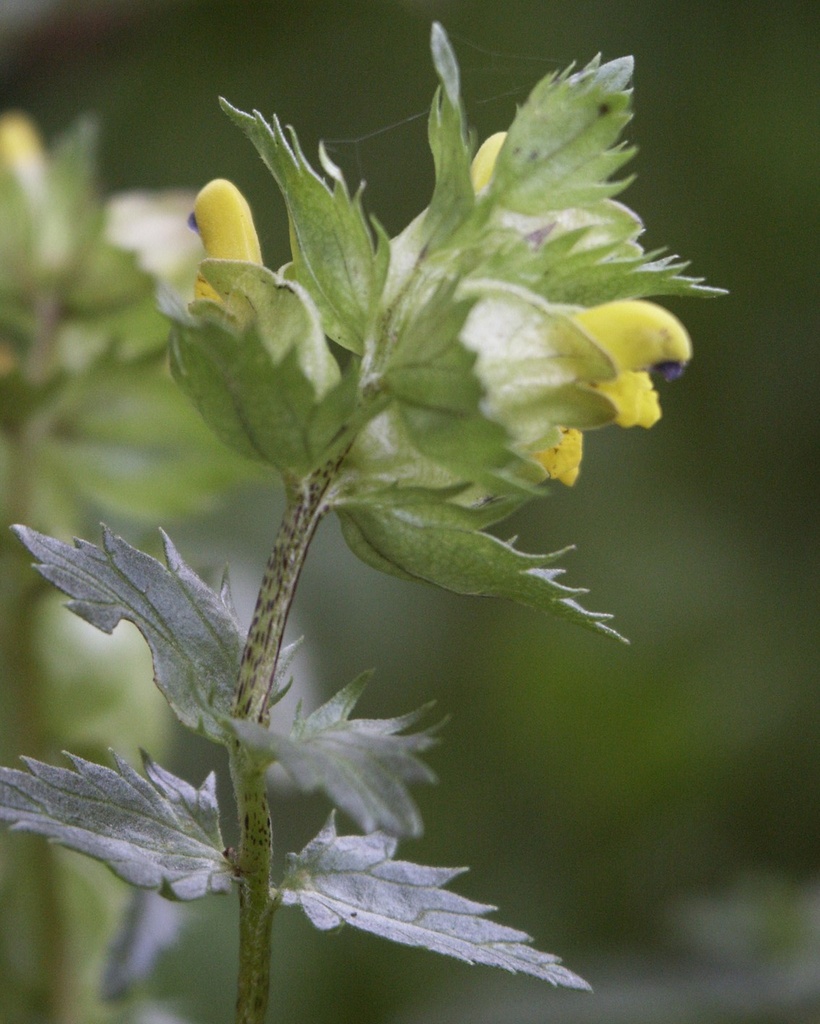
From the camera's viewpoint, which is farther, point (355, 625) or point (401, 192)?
point (401, 192)

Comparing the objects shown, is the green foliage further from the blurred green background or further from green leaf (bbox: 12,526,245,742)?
the blurred green background

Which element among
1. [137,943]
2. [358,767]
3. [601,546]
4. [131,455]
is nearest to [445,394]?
[358,767]

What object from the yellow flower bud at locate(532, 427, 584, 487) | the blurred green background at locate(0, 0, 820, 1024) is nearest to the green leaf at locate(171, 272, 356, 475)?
the yellow flower bud at locate(532, 427, 584, 487)

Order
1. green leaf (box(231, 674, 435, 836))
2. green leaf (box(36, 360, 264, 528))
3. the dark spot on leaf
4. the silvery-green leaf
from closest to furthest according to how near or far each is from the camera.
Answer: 1. green leaf (box(231, 674, 435, 836))
2. the dark spot on leaf
3. the silvery-green leaf
4. green leaf (box(36, 360, 264, 528))

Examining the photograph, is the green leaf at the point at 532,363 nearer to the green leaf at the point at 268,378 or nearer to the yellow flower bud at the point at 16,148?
the green leaf at the point at 268,378

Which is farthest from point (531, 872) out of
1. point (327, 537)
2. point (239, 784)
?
point (239, 784)

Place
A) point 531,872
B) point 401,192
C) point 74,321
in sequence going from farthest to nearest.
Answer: point 401,192 < point 531,872 < point 74,321

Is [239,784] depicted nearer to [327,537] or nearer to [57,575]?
[57,575]
